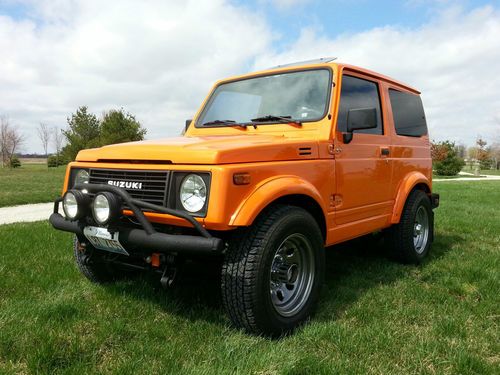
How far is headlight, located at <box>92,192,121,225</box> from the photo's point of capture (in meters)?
2.70

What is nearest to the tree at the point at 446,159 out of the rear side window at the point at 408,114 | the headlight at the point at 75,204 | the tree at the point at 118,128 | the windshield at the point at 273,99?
the tree at the point at 118,128

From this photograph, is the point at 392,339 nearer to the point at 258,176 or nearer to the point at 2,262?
the point at 258,176

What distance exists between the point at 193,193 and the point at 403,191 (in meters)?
2.79

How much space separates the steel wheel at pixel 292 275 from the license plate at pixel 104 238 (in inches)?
42.0

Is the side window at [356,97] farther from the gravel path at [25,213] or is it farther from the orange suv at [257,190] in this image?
the gravel path at [25,213]

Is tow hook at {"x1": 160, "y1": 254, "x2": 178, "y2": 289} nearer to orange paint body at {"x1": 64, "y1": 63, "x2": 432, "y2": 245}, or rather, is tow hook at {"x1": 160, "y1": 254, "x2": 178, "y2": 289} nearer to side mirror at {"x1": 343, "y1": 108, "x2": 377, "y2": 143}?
orange paint body at {"x1": 64, "y1": 63, "x2": 432, "y2": 245}

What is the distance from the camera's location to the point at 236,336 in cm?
285

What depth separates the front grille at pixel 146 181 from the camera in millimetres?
2848

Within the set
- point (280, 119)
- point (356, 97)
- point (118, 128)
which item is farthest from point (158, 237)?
point (118, 128)

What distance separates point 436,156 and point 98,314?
104 feet

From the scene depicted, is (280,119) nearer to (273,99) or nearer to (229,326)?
(273,99)

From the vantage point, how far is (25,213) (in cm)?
875

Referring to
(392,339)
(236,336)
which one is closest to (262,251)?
(236,336)

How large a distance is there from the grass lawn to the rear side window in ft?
5.14
